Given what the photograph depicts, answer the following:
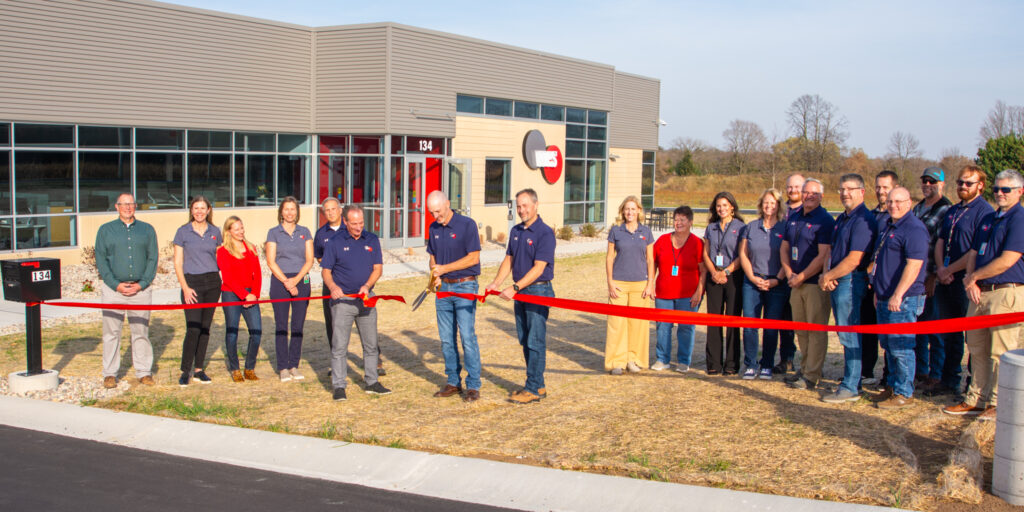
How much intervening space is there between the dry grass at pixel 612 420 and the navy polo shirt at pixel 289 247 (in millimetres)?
1181

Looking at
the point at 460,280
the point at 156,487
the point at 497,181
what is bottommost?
the point at 156,487

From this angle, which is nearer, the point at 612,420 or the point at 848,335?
the point at 612,420

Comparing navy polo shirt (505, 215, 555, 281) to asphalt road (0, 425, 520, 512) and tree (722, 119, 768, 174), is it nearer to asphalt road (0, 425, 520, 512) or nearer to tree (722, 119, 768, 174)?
asphalt road (0, 425, 520, 512)

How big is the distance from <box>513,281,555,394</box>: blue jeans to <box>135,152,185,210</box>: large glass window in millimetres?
13627

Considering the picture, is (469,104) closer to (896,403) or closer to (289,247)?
(289,247)

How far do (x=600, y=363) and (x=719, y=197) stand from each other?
2.26 meters

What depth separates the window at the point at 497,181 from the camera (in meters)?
24.6

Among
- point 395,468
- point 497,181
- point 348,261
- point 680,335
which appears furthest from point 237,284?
point 497,181

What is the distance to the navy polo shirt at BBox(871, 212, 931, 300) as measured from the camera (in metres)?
6.80

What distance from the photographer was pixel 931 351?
25.1ft

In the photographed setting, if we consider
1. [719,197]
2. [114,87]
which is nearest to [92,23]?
[114,87]

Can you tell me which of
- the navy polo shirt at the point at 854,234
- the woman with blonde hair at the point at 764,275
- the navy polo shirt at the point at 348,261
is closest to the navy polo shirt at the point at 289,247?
the navy polo shirt at the point at 348,261

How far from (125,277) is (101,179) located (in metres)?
11.0

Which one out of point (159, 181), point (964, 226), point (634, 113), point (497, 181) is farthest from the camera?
point (634, 113)
